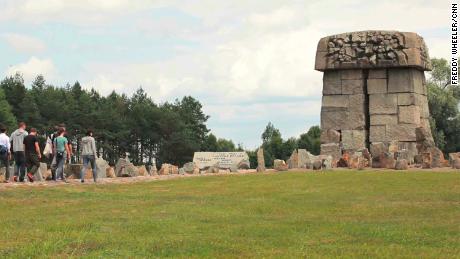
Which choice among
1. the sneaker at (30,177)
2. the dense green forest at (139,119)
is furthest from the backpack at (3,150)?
the dense green forest at (139,119)

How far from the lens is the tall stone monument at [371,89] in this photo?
107 feet

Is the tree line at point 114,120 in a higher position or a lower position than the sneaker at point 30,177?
higher

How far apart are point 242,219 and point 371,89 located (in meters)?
20.3

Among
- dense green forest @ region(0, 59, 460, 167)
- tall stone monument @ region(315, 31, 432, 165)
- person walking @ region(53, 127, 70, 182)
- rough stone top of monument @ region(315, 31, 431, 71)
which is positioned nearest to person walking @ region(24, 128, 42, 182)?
person walking @ region(53, 127, 70, 182)

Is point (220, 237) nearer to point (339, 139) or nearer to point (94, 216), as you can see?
point (94, 216)

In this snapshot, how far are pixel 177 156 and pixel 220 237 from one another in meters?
70.6

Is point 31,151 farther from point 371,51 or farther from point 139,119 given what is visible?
point 139,119

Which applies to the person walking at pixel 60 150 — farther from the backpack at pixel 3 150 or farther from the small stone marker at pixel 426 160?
the small stone marker at pixel 426 160

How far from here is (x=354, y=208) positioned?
16078 mm

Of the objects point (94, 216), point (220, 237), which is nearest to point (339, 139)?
point (94, 216)

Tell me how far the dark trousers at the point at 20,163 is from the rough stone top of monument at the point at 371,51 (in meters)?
14.5

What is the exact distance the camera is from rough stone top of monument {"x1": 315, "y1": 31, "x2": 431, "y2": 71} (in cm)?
3253

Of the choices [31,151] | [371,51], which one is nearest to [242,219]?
[31,151]

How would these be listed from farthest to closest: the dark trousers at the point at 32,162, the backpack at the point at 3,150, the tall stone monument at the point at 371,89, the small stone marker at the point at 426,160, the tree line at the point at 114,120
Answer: the tree line at the point at 114,120, the tall stone monument at the point at 371,89, the small stone marker at the point at 426,160, the dark trousers at the point at 32,162, the backpack at the point at 3,150
